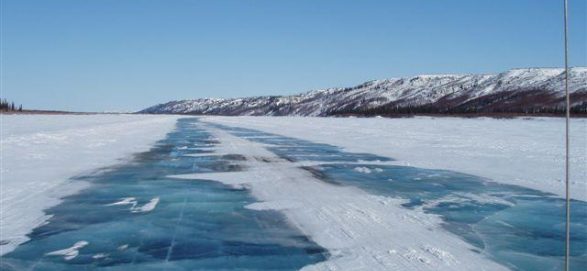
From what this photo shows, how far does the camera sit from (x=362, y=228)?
682 cm

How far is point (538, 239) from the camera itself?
6.51 m

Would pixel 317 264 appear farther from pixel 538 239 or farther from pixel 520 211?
pixel 520 211

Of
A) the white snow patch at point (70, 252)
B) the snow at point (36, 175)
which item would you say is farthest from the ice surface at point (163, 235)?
the snow at point (36, 175)

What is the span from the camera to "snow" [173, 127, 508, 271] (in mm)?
5348

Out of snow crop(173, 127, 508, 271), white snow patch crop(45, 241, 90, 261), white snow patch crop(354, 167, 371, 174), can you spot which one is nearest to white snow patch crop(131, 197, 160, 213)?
snow crop(173, 127, 508, 271)

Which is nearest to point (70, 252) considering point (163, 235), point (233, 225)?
point (163, 235)

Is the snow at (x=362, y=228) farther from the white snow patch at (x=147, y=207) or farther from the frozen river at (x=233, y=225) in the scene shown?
the white snow patch at (x=147, y=207)

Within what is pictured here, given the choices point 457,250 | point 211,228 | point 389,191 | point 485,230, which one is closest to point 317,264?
point 457,250

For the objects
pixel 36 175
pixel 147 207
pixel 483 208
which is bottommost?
pixel 483 208

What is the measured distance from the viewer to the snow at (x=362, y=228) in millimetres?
5348

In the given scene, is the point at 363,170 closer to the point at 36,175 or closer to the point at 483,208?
the point at 483,208

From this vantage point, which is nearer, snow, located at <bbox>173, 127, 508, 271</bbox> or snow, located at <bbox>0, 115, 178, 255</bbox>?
snow, located at <bbox>173, 127, 508, 271</bbox>

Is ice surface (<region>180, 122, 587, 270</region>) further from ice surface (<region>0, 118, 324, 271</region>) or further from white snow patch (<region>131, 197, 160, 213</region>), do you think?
white snow patch (<region>131, 197, 160, 213</region>)

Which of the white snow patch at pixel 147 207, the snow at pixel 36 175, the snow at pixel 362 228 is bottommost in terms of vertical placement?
the snow at pixel 362 228
